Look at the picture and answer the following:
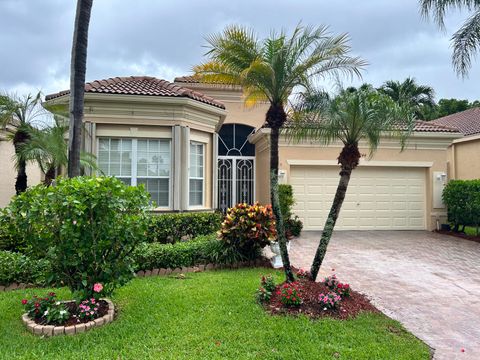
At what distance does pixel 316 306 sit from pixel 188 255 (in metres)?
3.56

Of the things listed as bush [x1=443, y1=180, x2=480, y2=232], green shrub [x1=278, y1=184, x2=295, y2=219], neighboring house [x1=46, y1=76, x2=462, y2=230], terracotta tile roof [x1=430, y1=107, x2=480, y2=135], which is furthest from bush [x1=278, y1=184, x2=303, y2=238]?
terracotta tile roof [x1=430, y1=107, x2=480, y2=135]

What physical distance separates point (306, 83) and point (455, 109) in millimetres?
34609

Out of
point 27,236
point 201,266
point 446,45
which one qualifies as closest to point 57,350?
point 27,236

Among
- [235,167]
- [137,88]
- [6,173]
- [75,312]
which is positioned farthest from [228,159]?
[75,312]

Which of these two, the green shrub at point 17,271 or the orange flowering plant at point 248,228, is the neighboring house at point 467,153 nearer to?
the orange flowering plant at point 248,228

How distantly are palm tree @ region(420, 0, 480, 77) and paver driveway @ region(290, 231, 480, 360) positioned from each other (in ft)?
18.3

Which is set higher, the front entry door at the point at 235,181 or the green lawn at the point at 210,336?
the front entry door at the point at 235,181

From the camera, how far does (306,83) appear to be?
19.8 ft

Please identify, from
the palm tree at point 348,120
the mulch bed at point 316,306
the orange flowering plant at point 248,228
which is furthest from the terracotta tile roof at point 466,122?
the mulch bed at point 316,306

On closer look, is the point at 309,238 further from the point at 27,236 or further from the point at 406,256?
the point at 27,236

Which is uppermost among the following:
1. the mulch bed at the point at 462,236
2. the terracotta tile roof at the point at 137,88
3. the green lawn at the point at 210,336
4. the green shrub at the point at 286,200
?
the terracotta tile roof at the point at 137,88

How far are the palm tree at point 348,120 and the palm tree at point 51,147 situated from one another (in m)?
6.41

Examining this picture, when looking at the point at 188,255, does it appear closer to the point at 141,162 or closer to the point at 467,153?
the point at 141,162

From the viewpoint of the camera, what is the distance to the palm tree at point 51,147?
9.46m
